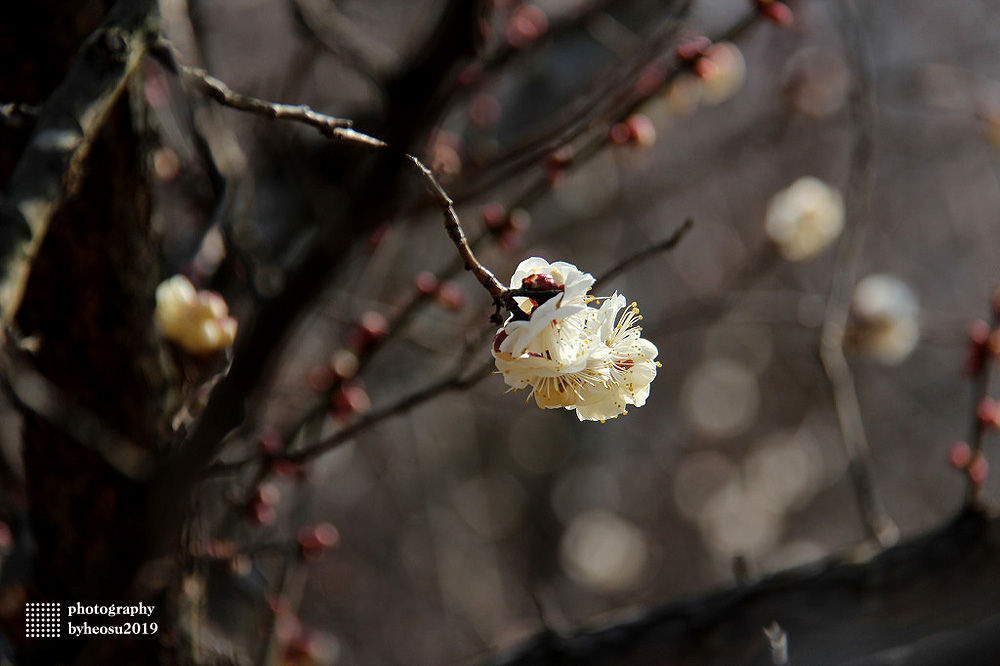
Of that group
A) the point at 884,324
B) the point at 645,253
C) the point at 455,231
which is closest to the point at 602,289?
the point at 645,253

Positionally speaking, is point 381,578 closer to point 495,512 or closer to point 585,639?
point 495,512

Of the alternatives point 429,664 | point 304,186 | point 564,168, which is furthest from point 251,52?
point 429,664

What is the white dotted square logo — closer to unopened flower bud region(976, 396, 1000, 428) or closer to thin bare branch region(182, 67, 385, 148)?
thin bare branch region(182, 67, 385, 148)

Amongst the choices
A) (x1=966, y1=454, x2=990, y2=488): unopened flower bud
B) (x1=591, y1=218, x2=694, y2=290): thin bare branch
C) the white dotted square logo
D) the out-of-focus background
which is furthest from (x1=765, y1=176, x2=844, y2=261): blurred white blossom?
the white dotted square logo

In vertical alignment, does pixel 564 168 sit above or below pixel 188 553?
above

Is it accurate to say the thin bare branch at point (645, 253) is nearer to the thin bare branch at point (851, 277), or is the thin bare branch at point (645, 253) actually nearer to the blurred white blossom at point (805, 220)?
the thin bare branch at point (851, 277)
